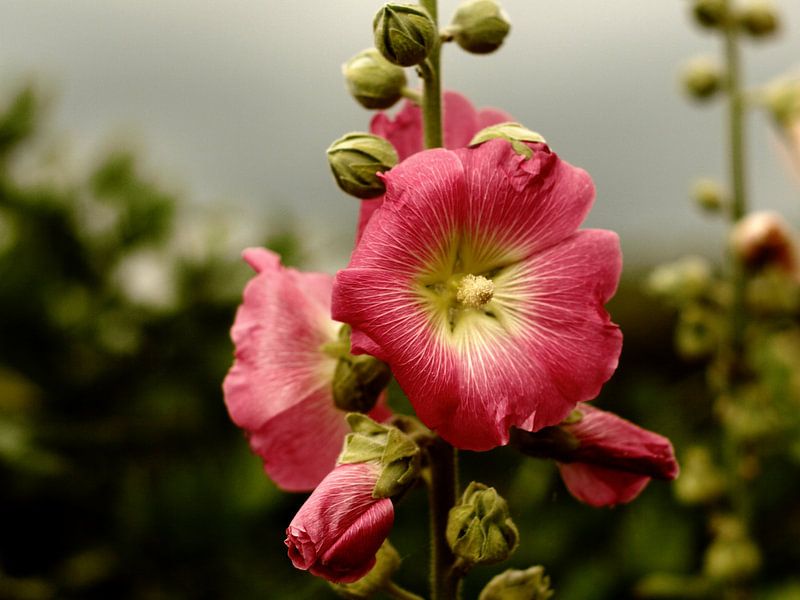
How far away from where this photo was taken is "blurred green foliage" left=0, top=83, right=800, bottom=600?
1519 millimetres

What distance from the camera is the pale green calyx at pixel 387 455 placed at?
22.9 inches

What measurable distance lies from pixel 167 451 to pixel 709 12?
1.36 metres

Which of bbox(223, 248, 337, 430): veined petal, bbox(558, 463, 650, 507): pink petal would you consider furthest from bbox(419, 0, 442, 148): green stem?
bbox(558, 463, 650, 507): pink petal

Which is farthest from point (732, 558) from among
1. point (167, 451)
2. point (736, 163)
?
point (167, 451)

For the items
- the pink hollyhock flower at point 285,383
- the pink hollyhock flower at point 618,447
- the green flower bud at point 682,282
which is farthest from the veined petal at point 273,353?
the green flower bud at point 682,282

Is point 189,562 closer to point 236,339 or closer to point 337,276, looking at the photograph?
point 236,339

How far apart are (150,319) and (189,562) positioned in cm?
72

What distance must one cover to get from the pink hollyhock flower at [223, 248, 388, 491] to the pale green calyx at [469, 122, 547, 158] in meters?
0.21

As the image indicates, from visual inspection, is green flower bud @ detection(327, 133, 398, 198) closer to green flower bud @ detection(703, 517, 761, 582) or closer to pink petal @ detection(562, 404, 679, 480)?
pink petal @ detection(562, 404, 679, 480)

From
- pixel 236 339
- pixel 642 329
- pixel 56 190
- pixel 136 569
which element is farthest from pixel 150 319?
pixel 236 339

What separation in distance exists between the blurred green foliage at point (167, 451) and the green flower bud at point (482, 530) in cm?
71

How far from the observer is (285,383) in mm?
703

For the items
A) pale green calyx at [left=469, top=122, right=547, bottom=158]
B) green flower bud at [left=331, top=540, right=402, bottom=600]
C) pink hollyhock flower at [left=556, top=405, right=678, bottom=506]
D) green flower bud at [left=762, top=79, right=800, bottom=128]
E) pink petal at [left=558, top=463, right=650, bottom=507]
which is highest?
pale green calyx at [left=469, top=122, right=547, bottom=158]

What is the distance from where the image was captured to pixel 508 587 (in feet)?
2.20
